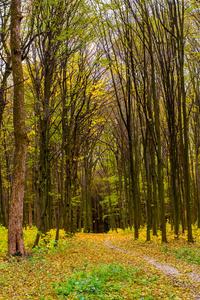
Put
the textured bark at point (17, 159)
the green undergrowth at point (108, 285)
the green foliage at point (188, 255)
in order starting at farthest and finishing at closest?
the textured bark at point (17, 159) < the green foliage at point (188, 255) < the green undergrowth at point (108, 285)

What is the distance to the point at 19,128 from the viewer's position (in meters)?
7.65

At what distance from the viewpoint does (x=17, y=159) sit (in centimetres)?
757

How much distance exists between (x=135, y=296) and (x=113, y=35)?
1315cm

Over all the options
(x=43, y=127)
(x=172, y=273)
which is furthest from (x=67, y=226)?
(x=172, y=273)

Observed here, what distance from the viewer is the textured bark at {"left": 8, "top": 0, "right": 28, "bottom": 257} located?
23.6ft

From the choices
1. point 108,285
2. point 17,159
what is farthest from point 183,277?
point 17,159

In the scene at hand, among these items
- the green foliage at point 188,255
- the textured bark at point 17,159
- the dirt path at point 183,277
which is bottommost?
the green foliage at point 188,255

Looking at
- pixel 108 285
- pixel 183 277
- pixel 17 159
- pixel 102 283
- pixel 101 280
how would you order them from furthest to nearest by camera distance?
pixel 17 159 < pixel 183 277 < pixel 101 280 < pixel 102 283 < pixel 108 285

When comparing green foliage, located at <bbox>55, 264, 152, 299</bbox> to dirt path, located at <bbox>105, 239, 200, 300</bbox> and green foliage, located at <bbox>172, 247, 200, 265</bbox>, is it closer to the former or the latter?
dirt path, located at <bbox>105, 239, 200, 300</bbox>

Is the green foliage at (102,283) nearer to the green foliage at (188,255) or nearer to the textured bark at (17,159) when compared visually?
the green foliage at (188,255)

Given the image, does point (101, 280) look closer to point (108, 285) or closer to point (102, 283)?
point (102, 283)

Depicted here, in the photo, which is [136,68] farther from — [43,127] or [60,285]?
[60,285]

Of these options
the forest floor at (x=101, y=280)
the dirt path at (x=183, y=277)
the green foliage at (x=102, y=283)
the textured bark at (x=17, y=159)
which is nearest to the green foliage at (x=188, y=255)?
the forest floor at (x=101, y=280)

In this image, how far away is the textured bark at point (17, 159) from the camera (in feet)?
23.6
